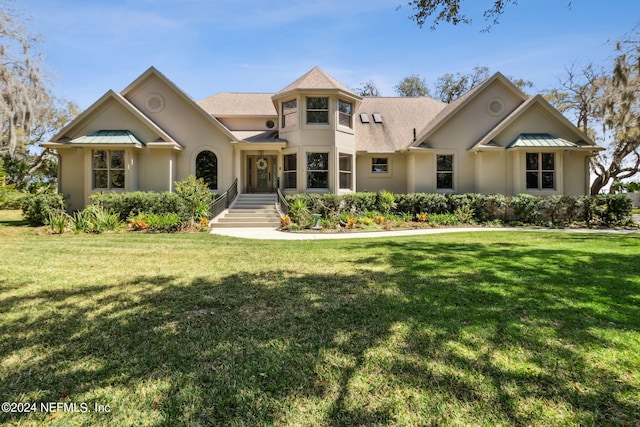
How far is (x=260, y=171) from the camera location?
20.8 meters

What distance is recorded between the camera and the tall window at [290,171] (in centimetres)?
1878

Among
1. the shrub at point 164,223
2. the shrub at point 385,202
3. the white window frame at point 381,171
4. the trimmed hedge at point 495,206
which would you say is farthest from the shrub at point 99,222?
the white window frame at point 381,171

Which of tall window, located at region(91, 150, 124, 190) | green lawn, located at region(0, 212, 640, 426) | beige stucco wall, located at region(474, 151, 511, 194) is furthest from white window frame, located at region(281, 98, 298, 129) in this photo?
green lawn, located at region(0, 212, 640, 426)

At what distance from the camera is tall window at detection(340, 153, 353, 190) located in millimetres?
19094

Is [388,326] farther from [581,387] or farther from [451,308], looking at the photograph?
[581,387]

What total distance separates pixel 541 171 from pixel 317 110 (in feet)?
40.6

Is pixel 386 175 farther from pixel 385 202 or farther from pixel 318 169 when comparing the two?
pixel 318 169

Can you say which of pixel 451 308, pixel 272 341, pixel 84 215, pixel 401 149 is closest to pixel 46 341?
pixel 272 341

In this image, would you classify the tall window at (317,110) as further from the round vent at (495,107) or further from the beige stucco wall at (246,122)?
the round vent at (495,107)

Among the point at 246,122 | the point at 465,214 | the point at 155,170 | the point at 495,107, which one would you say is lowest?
the point at 465,214

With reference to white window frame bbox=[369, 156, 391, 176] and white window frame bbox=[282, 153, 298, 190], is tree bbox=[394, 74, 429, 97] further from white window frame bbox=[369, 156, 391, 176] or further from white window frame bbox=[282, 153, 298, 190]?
white window frame bbox=[282, 153, 298, 190]

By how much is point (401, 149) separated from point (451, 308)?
1616 centimetres

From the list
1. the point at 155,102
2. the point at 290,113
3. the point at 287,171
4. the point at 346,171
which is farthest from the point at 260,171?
the point at 155,102

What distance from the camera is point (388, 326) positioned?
3939mm
